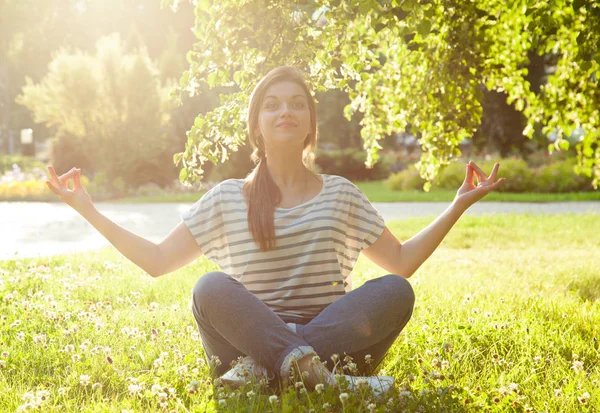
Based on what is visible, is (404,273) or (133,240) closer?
(133,240)

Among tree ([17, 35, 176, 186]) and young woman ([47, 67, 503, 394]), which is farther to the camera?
tree ([17, 35, 176, 186])

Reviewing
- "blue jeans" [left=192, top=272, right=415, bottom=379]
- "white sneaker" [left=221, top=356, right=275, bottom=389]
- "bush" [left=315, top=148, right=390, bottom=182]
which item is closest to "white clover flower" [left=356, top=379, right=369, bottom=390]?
"blue jeans" [left=192, top=272, right=415, bottom=379]

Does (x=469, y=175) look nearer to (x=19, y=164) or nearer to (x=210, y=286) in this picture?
(x=210, y=286)

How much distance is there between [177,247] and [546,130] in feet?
13.1

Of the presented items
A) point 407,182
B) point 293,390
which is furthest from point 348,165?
point 293,390

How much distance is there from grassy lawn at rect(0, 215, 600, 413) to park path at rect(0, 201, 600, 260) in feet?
7.27

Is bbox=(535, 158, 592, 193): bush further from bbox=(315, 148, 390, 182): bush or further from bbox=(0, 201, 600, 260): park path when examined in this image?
bbox=(315, 148, 390, 182): bush

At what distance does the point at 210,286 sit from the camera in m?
2.45

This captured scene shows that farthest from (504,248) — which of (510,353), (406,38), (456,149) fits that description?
(510,353)

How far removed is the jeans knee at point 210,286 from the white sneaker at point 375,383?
570 mm

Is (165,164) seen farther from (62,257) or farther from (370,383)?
(370,383)

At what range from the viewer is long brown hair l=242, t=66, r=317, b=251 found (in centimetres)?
264

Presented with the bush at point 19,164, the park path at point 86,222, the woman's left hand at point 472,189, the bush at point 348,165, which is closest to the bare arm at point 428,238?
the woman's left hand at point 472,189

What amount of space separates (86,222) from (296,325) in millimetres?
8061
